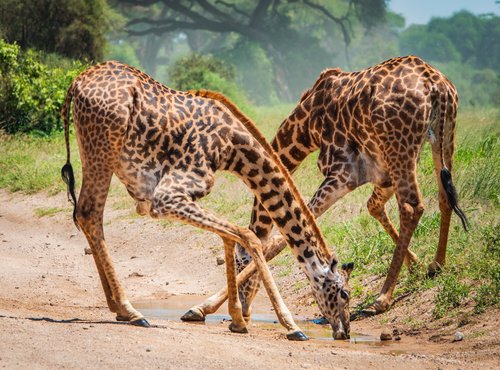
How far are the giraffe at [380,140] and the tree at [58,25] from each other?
666 inches

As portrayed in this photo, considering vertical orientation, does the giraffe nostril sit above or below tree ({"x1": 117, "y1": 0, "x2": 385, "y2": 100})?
above

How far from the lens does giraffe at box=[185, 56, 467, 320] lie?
9016 millimetres

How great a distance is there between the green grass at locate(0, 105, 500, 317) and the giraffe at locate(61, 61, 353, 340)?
4.36 feet

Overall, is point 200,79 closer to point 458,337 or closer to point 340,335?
point 340,335

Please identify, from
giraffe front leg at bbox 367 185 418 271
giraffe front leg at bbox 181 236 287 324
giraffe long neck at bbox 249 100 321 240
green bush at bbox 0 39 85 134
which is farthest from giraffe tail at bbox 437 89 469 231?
green bush at bbox 0 39 85 134

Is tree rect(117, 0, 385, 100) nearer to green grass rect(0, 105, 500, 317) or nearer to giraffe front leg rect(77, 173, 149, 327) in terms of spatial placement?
green grass rect(0, 105, 500, 317)

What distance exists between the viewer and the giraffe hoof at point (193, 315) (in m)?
8.61

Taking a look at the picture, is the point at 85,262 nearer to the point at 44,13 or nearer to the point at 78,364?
the point at 78,364

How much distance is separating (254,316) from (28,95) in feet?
39.7

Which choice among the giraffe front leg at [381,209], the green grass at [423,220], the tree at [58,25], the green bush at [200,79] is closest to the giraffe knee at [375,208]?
the giraffe front leg at [381,209]

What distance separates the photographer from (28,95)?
20.0 meters

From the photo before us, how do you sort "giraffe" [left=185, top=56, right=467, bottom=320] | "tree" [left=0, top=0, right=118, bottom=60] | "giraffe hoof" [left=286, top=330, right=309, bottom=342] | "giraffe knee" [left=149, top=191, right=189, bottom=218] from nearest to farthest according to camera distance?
"giraffe hoof" [left=286, top=330, right=309, bottom=342], "giraffe knee" [left=149, top=191, right=189, bottom=218], "giraffe" [left=185, top=56, right=467, bottom=320], "tree" [left=0, top=0, right=118, bottom=60]

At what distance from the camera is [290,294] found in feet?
33.1

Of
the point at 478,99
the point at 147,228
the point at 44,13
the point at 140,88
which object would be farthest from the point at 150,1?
the point at 140,88
